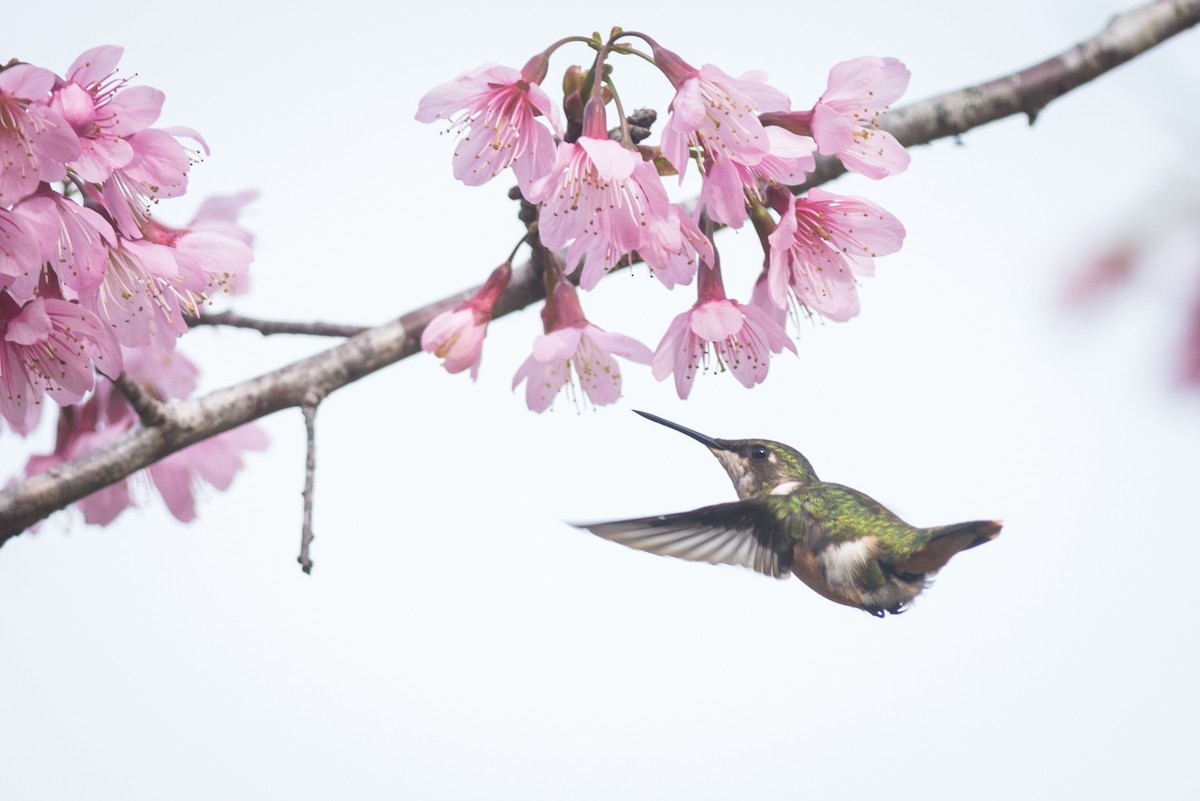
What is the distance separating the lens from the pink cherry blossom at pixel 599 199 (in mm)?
2080

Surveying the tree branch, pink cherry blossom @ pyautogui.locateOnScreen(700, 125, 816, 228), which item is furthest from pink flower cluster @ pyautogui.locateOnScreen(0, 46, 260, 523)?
pink cherry blossom @ pyautogui.locateOnScreen(700, 125, 816, 228)

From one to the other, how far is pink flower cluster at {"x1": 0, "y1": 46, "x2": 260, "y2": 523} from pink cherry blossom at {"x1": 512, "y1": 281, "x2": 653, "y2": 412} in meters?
0.69

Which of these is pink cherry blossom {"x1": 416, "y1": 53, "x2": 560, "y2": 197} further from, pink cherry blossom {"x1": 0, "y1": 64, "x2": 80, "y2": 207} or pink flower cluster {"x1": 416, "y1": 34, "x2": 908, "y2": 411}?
pink cherry blossom {"x1": 0, "y1": 64, "x2": 80, "y2": 207}

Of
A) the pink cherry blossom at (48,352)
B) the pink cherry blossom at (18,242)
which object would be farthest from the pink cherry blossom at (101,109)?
the pink cherry blossom at (48,352)

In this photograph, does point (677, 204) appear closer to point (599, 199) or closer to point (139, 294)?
point (599, 199)

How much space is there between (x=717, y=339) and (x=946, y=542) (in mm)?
600

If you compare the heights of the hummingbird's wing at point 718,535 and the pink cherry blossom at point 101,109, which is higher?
the pink cherry blossom at point 101,109

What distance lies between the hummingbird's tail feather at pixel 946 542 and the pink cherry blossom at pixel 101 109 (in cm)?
171

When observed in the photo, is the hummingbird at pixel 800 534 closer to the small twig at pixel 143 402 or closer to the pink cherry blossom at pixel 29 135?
the small twig at pixel 143 402

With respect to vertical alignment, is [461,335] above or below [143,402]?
above

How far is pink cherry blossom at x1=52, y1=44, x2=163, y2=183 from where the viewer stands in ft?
6.92

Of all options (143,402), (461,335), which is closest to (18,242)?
(143,402)

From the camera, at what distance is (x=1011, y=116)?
328 cm

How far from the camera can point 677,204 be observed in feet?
7.09
